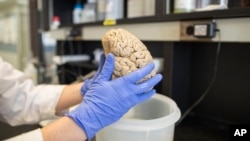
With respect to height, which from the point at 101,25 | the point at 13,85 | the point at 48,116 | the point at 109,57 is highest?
the point at 101,25

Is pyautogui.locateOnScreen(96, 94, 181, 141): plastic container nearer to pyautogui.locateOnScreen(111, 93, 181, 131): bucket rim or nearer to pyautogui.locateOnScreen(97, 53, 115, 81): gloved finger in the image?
pyautogui.locateOnScreen(111, 93, 181, 131): bucket rim

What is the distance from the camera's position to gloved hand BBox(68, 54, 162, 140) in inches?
22.0

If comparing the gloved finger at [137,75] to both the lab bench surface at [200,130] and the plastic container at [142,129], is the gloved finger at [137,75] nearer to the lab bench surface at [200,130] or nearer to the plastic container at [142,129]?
the plastic container at [142,129]

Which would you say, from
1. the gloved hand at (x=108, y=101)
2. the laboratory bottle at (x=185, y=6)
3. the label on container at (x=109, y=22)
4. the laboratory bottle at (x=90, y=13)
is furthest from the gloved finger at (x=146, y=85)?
the laboratory bottle at (x=90, y=13)

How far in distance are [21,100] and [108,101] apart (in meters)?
0.47

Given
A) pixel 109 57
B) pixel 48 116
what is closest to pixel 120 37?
pixel 109 57

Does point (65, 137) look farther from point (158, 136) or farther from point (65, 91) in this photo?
point (65, 91)

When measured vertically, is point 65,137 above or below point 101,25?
below

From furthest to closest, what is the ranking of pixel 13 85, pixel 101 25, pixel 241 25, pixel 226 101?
pixel 101 25
pixel 226 101
pixel 13 85
pixel 241 25

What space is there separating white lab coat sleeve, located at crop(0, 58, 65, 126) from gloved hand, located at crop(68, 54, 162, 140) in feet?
1.16

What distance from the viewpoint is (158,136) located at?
24.2 inches

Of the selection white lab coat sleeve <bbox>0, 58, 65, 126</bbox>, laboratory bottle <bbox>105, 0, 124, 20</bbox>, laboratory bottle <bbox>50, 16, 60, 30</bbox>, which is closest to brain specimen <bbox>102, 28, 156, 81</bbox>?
white lab coat sleeve <bbox>0, 58, 65, 126</bbox>

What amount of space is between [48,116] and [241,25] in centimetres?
79

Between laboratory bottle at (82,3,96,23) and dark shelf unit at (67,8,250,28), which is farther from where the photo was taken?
laboratory bottle at (82,3,96,23)
